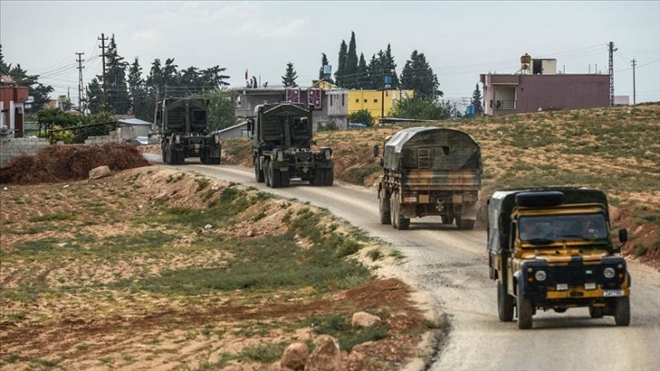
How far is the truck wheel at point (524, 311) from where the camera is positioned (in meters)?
22.0

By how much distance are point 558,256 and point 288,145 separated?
119 ft

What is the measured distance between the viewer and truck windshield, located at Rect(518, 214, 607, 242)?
22344mm

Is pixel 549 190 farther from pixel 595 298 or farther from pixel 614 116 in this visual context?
pixel 614 116

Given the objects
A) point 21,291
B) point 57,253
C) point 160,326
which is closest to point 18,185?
point 57,253

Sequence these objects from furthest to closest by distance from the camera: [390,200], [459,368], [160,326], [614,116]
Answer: [614,116] < [390,200] < [160,326] < [459,368]

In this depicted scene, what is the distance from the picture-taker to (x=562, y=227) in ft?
73.5

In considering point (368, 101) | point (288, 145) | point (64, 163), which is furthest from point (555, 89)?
point (288, 145)

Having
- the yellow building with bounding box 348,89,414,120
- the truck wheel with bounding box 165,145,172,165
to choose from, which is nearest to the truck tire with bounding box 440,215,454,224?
the truck wheel with bounding box 165,145,172,165

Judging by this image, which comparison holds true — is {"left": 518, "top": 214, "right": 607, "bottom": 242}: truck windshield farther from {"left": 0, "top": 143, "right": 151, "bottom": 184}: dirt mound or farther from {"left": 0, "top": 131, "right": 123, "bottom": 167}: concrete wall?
{"left": 0, "top": 131, "right": 123, "bottom": 167}: concrete wall

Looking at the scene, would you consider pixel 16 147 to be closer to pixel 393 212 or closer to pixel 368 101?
pixel 393 212

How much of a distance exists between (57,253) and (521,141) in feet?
109

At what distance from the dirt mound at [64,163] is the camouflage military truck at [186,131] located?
90.4 inches

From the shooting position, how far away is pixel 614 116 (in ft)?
270

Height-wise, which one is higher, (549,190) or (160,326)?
(549,190)
